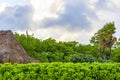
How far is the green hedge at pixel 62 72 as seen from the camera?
14.1 m

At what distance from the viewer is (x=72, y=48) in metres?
46.1

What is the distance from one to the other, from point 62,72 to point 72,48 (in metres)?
32.0

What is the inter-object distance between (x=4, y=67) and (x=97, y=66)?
3.55 metres

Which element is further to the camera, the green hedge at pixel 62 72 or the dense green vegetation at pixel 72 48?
the dense green vegetation at pixel 72 48

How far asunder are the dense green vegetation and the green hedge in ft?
45.8

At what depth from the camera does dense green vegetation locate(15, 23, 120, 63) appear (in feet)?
104

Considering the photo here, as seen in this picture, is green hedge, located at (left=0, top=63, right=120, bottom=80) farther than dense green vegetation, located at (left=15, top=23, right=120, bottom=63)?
No

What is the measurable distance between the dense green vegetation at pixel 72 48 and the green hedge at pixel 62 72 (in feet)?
45.8

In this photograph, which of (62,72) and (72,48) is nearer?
(62,72)

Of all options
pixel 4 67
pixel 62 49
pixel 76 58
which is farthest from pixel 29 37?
pixel 4 67

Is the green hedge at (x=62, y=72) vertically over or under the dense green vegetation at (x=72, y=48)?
under

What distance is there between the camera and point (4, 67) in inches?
581

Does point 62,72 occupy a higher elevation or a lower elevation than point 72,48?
lower

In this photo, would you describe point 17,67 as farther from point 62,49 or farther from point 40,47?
point 62,49
